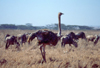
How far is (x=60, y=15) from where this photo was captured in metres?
10.2

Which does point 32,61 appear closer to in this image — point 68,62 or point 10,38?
point 68,62

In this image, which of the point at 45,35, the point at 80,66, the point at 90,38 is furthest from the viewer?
the point at 90,38

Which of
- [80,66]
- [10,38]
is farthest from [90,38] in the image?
[80,66]

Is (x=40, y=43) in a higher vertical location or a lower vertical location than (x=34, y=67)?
higher

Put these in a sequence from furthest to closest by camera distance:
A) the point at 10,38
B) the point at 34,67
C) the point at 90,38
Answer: the point at 90,38 → the point at 10,38 → the point at 34,67

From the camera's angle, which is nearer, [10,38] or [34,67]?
[34,67]

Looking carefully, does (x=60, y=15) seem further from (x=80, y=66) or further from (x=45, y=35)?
(x=80, y=66)

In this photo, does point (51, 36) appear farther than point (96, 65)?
Yes

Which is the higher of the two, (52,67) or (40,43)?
(40,43)

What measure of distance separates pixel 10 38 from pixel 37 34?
4.45 metres

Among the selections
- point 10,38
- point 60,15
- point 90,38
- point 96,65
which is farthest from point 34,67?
point 90,38

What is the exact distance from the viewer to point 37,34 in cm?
579

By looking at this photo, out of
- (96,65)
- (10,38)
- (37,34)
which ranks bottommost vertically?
(96,65)

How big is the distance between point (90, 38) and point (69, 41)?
555 centimetres
